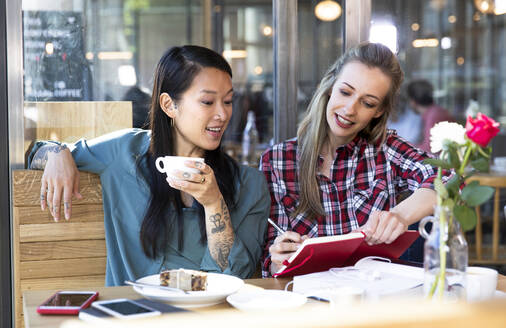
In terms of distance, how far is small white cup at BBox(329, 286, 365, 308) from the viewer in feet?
4.33

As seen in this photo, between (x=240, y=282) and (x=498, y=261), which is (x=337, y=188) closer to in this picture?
(x=240, y=282)

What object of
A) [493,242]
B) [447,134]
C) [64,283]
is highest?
[447,134]

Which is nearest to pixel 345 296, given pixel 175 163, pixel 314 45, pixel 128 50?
pixel 175 163

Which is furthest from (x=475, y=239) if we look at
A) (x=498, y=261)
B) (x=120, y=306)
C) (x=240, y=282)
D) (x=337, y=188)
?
(x=120, y=306)

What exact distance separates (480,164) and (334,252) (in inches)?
20.3

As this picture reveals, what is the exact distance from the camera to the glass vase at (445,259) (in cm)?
123

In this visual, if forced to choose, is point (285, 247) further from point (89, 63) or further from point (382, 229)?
point (89, 63)

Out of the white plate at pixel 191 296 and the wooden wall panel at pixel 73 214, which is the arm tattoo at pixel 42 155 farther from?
the white plate at pixel 191 296

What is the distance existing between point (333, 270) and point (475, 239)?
2959mm

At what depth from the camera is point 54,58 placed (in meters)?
2.46

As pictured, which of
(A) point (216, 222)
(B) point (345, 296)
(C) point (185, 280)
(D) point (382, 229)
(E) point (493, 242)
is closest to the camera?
(B) point (345, 296)

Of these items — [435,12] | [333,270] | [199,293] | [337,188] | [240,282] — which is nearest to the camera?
[199,293]

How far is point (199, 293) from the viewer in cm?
141

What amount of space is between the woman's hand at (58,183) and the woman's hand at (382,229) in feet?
3.12
